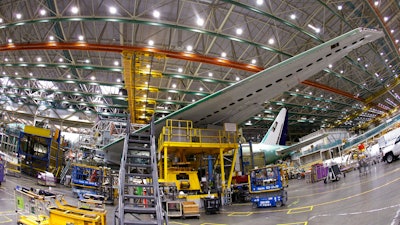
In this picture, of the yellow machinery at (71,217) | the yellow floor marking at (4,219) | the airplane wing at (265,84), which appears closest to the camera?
the yellow machinery at (71,217)

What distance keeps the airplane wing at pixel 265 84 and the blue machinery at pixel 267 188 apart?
474 centimetres

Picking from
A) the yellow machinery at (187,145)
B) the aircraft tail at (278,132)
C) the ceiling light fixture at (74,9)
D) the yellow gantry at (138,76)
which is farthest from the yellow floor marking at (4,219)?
the aircraft tail at (278,132)

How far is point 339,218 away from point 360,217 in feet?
2.15

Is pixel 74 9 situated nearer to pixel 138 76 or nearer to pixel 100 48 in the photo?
pixel 100 48

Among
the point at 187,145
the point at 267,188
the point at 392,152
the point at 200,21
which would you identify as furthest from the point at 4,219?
the point at 392,152

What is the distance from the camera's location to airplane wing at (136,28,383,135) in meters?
12.9

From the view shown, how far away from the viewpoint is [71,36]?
22641mm

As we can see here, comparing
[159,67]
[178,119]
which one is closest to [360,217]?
[178,119]

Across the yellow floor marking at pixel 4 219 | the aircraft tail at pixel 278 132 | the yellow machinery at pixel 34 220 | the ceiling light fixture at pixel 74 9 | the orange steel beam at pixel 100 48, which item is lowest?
the yellow floor marking at pixel 4 219

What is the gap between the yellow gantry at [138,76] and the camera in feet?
74.8

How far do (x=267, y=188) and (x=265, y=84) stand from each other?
5.87 metres

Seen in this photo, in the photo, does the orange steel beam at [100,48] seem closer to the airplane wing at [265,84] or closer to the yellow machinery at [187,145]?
the airplane wing at [265,84]

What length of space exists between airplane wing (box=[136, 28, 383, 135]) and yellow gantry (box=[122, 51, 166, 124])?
287 inches

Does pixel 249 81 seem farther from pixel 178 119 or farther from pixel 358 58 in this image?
pixel 358 58
